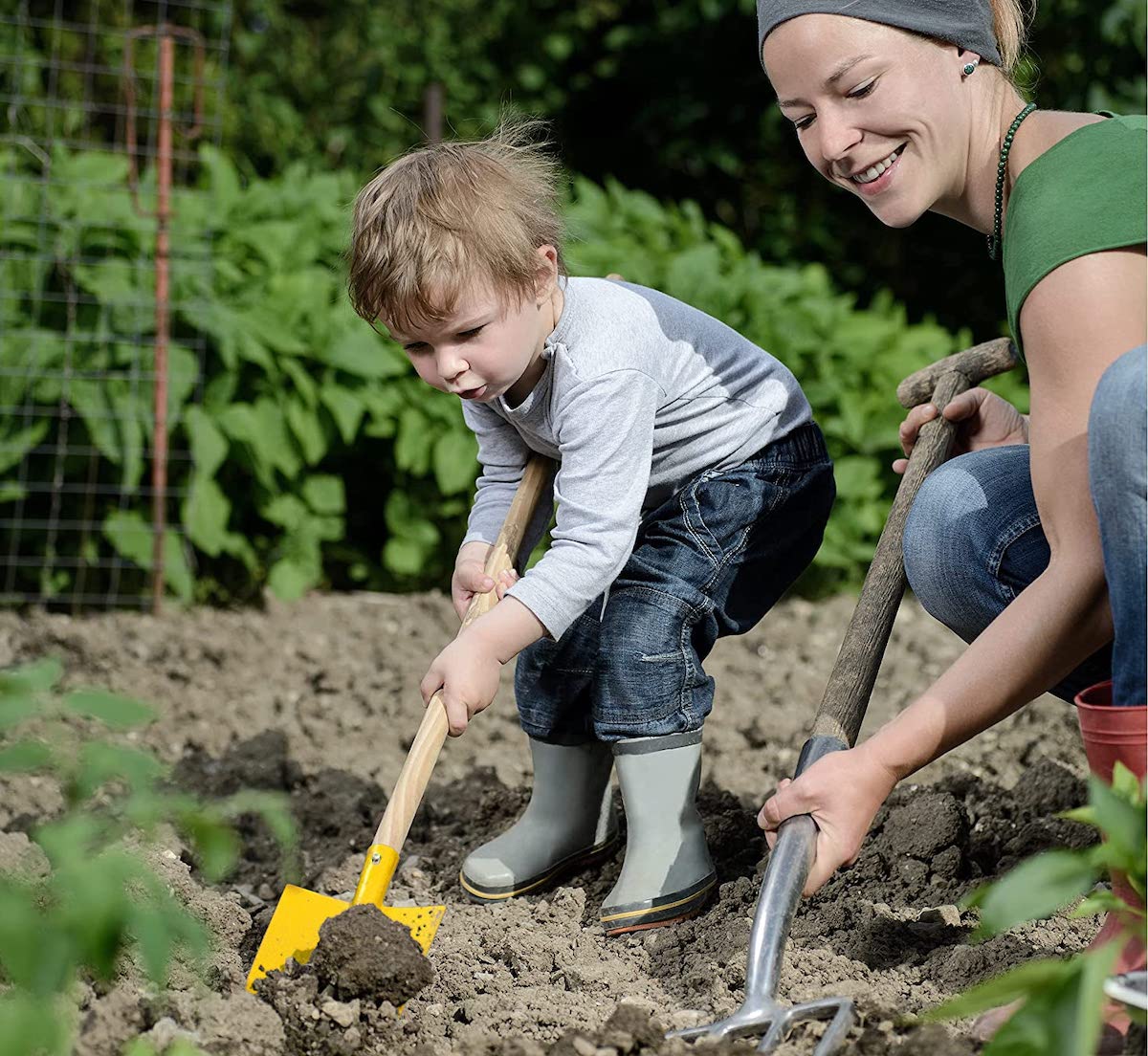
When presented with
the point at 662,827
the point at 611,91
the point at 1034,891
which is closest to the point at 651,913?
the point at 662,827

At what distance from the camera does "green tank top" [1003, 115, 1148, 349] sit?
1.67 m

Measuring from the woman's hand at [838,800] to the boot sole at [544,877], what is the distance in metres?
0.80

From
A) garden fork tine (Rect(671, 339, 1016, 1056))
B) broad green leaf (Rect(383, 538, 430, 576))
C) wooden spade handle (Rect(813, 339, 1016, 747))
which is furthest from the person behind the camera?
broad green leaf (Rect(383, 538, 430, 576))

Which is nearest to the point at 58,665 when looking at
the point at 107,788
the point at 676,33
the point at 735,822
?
the point at 735,822

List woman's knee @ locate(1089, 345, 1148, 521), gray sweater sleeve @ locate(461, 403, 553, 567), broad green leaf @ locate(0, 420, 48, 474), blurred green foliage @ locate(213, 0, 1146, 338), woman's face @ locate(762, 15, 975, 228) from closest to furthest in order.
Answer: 1. woman's knee @ locate(1089, 345, 1148, 521)
2. woman's face @ locate(762, 15, 975, 228)
3. gray sweater sleeve @ locate(461, 403, 553, 567)
4. broad green leaf @ locate(0, 420, 48, 474)
5. blurred green foliage @ locate(213, 0, 1146, 338)

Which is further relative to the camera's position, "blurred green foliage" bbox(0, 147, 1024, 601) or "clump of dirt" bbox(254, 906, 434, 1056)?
"blurred green foliage" bbox(0, 147, 1024, 601)

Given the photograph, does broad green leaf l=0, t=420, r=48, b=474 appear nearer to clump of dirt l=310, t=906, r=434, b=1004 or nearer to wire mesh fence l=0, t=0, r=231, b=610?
wire mesh fence l=0, t=0, r=231, b=610

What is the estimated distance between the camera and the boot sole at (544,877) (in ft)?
7.89

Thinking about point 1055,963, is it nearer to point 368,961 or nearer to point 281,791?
point 368,961

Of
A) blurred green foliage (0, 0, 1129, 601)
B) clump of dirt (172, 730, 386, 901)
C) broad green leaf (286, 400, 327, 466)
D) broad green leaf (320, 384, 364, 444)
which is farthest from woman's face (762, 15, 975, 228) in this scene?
broad green leaf (286, 400, 327, 466)

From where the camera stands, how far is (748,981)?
5.48 feet

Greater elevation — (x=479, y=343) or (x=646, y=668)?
(x=479, y=343)

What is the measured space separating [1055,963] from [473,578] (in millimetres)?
1309

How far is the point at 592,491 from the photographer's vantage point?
85.0 inches
